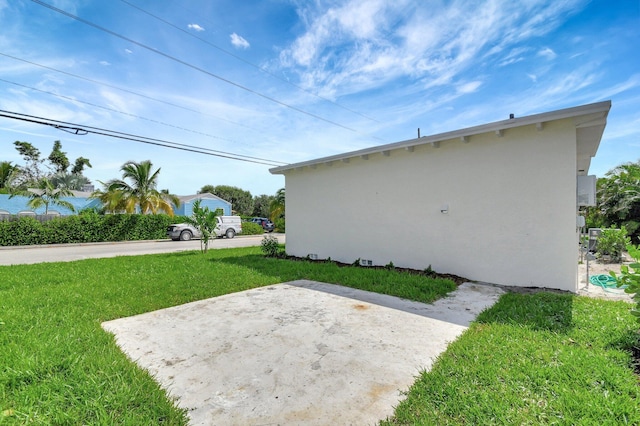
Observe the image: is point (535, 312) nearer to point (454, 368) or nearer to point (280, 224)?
point (454, 368)

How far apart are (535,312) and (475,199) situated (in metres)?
2.89

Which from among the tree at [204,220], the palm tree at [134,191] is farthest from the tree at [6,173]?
the tree at [204,220]

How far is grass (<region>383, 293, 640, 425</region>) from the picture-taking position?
6.68 feet

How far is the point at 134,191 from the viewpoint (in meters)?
19.5

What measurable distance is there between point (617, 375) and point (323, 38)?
10.7 metres

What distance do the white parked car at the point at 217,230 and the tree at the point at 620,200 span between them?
19086 millimetres

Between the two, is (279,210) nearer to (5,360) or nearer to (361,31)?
(361,31)

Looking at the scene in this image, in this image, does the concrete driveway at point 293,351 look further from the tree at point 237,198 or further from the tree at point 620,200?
the tree at point 237,198

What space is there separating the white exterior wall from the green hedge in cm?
1286

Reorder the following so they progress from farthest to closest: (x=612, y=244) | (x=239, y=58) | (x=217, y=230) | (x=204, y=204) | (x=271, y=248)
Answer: (x=204, y=204)
(x=217, y=230)
(x=271, y=248)
(x=239, y=58)
(x=612, y=244)

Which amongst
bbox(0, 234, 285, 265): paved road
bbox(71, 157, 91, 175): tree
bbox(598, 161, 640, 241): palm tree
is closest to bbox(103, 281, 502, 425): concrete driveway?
bbox(0, 234, 285, 265): paved road

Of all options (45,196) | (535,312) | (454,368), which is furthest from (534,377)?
(45,196)

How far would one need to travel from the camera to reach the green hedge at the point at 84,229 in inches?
627

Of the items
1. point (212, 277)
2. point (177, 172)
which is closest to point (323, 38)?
point (212, 277)
